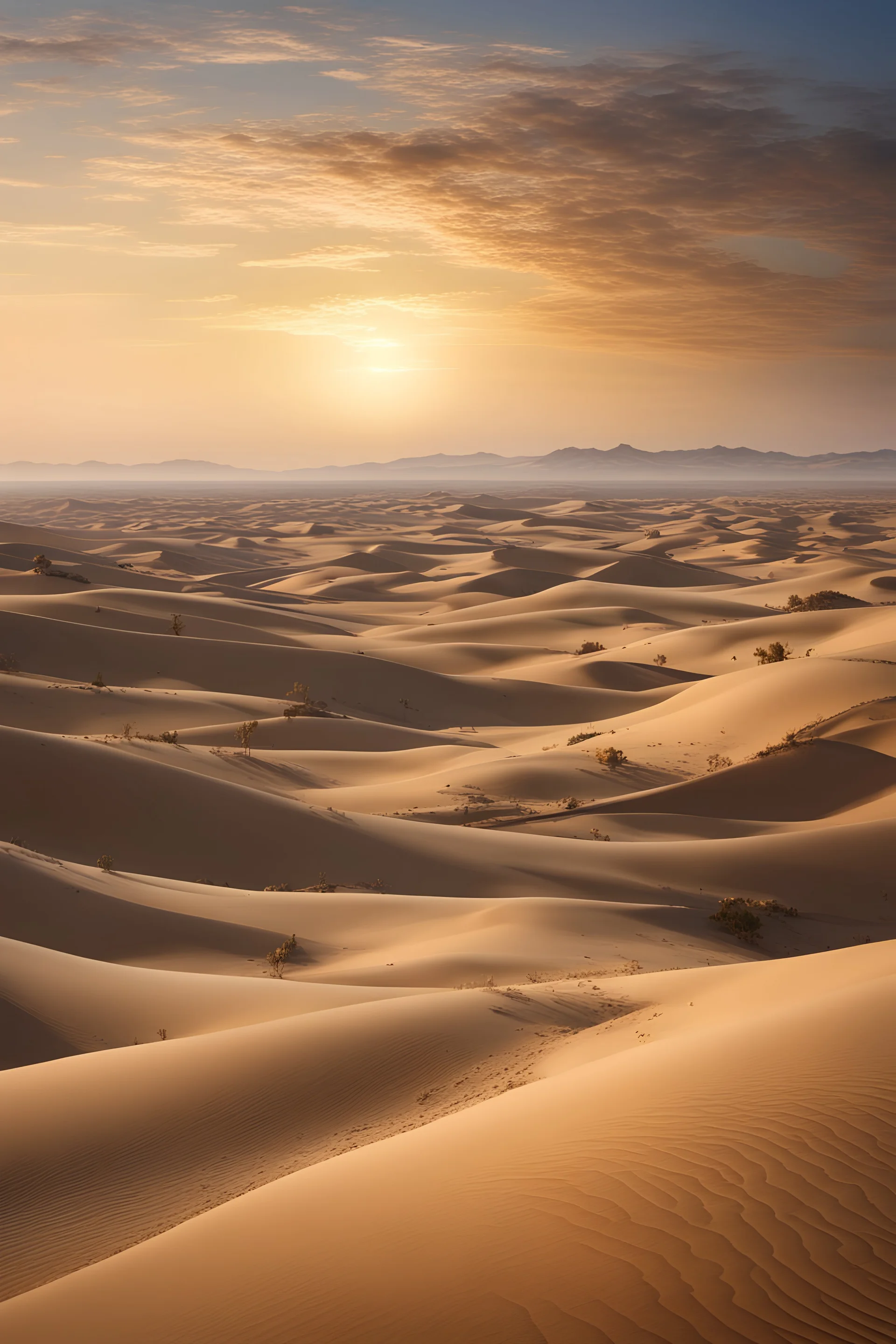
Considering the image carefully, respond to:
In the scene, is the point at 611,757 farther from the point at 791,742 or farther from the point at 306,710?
the point at 306,710

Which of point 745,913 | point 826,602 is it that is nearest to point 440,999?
Answer: point 745,913

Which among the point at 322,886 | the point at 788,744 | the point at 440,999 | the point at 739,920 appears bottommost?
the point at 322,886

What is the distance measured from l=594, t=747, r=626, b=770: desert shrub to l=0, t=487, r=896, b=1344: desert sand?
2.05 ft

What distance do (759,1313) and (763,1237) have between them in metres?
0.43

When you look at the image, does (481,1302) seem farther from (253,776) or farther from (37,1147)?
(253,776)

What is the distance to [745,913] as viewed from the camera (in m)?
12.6

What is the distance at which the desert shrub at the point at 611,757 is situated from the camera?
67.5ft

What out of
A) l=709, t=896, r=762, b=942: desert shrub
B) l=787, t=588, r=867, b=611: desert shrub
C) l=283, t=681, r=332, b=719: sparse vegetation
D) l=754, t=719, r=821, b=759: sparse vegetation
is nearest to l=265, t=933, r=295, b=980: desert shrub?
l=709, t=896, r=762, b=942: desert shrub

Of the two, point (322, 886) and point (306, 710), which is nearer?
point (322, 886)

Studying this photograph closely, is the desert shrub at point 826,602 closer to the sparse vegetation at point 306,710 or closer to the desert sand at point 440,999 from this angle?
the desert sand at point 440,999

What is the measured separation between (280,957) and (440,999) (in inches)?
113

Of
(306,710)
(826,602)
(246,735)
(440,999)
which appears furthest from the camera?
(826,602)

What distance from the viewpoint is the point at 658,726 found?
78.9 feet

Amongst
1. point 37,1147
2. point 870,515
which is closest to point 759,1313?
point 37,1147
